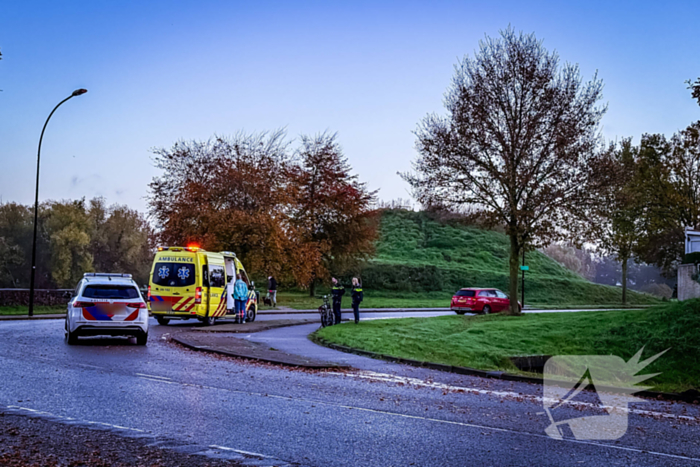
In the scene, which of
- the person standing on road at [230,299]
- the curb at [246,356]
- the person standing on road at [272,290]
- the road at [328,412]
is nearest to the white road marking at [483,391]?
the road at [328,412]

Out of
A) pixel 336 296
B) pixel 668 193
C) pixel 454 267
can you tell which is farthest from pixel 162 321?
pixel 454 267

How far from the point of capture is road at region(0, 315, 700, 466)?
7000mm

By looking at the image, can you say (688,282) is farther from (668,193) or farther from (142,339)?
(142,339)

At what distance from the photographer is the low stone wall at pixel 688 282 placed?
96.5 feet

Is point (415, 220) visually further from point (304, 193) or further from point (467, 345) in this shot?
point (467, 345)

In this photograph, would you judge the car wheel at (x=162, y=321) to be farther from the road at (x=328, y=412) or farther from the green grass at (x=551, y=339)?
the road at (x=328, y=412)

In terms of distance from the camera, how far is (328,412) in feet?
29.8

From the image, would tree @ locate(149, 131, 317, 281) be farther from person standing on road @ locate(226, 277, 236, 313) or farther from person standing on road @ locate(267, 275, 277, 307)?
person standing on road @ locate(226, 277, 236, 313)

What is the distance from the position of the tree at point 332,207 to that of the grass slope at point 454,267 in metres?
8.52

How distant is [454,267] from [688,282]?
162 ft

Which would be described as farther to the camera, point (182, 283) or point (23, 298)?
point (23, 298)

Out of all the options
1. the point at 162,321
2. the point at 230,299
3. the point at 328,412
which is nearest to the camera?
the point at 328,412

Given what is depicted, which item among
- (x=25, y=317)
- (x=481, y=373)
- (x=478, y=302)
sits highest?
(x=478, y=302)

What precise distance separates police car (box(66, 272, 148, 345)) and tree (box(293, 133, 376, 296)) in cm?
3639
